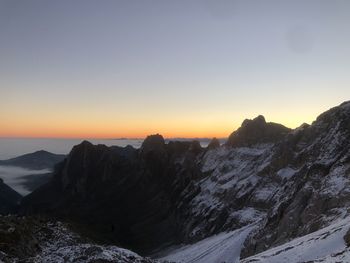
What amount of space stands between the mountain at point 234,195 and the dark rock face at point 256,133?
333 mm

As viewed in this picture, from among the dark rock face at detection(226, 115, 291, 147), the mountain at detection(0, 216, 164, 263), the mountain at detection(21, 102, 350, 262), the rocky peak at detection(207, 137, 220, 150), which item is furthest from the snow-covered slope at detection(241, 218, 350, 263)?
the rocky peak at detection(207, 137, 220, 150)

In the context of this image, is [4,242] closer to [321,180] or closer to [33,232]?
[33,232]

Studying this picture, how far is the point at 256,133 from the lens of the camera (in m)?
155

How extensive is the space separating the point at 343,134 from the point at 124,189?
12660cm

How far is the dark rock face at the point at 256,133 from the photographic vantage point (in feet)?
500

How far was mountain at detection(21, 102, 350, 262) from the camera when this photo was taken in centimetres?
7131

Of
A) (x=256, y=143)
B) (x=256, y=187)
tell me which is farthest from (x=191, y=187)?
(x=256, y=187)

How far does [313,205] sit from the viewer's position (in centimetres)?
6706

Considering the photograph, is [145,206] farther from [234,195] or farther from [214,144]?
[234,195]

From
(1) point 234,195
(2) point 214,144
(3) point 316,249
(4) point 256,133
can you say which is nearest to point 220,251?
(1) point 234,195

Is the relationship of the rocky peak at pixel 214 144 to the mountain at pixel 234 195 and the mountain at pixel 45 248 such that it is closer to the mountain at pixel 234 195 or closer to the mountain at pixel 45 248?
the mountain at pixel 234 195

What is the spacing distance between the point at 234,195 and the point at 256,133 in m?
36.0

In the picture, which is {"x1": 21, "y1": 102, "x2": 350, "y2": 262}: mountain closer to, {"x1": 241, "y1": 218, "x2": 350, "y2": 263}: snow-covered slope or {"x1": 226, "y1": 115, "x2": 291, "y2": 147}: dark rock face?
{"x1": 226, "y1": 115, "x2": 291, "y2": 147}: dark rock face

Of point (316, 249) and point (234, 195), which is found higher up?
point (316, 249)
